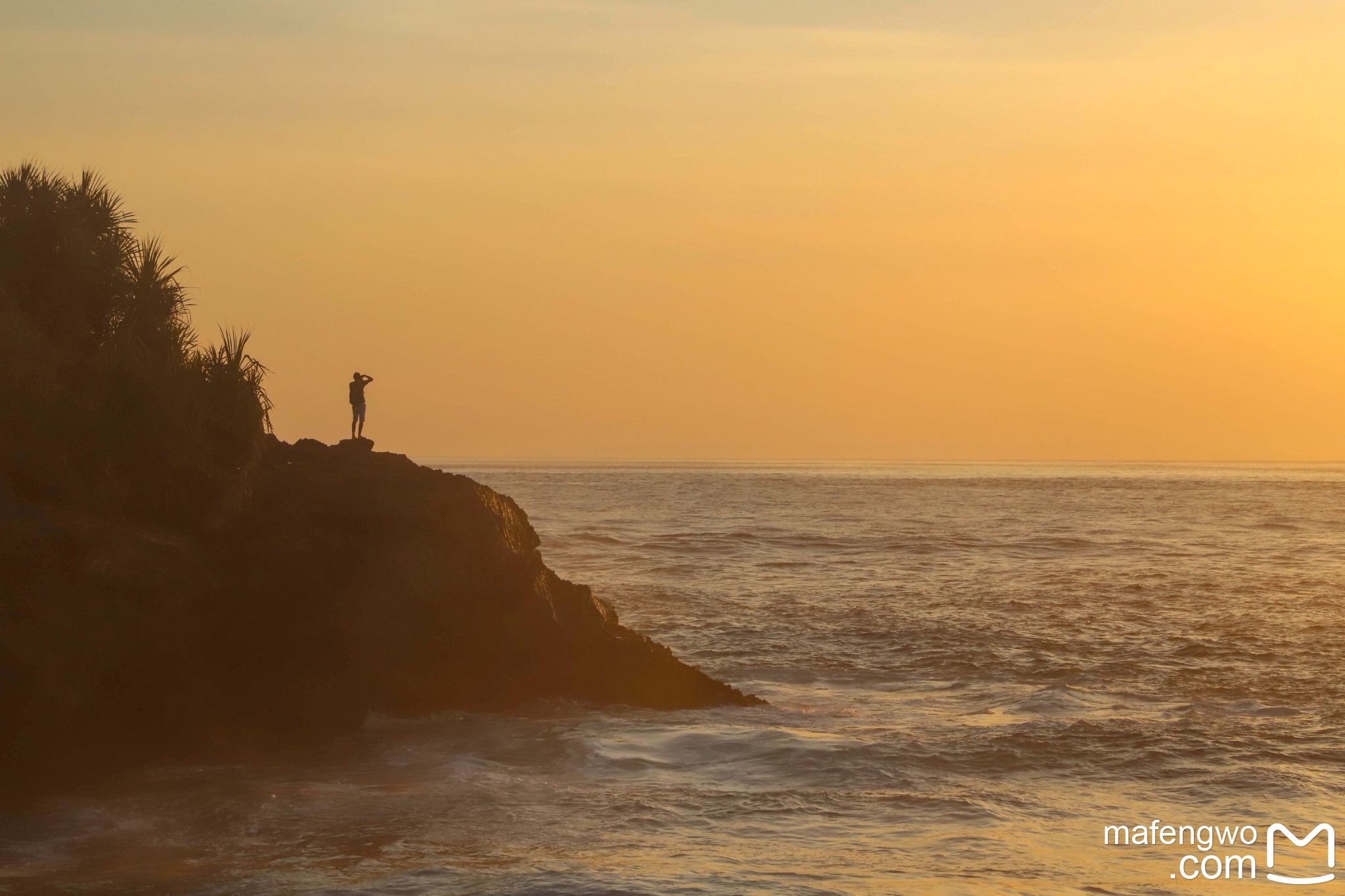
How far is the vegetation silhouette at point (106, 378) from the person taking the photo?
1359 centimetres

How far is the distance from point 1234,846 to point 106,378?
1282cm

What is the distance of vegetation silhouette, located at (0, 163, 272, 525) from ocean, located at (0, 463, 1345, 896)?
3.28 meters

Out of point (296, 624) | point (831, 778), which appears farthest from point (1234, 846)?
point (296, 624)

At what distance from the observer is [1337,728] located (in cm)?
1509

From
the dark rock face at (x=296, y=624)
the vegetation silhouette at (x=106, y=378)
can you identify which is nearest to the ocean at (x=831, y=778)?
the dark rock face at (x=296, y=624)

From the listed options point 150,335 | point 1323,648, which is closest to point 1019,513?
point 1323,648

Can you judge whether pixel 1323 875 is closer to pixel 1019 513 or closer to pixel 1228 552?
pixel 1228 552

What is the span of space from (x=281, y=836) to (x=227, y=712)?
3577mm

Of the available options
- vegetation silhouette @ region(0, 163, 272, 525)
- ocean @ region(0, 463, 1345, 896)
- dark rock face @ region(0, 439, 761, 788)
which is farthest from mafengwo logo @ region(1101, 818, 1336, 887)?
vegetation silhouette @ region(0, 163, 272, 525)

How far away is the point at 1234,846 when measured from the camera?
10438mm

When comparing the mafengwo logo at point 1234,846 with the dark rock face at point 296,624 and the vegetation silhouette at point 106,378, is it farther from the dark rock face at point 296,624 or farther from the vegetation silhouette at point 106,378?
the vegetation silhouette at point 106,378

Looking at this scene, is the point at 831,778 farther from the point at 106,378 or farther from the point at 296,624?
A: the point at 106,378

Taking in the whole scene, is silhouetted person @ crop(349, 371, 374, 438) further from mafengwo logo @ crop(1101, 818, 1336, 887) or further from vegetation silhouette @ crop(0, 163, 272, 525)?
mafengwo logo @ crop(1101, 818, 1336, 887)

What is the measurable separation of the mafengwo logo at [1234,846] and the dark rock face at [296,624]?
262 inches
